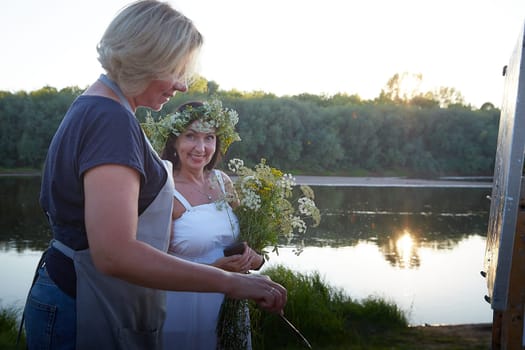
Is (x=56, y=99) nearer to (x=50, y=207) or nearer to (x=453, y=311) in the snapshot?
(x=453, y=311)

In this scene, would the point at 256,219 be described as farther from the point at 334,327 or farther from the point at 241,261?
the point at 334,327

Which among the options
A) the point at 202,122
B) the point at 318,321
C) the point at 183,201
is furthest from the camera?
the point at 318,321

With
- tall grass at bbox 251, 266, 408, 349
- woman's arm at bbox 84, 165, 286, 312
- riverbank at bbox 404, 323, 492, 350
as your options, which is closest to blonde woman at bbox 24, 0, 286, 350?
woman's arm at bbox 84, 165, 286, 312

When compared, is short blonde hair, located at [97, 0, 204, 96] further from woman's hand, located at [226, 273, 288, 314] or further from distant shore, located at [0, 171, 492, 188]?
distant shore, located at [0, 171, 492, 188]

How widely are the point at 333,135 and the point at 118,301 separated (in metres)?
44.6

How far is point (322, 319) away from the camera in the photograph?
5754 millimetres

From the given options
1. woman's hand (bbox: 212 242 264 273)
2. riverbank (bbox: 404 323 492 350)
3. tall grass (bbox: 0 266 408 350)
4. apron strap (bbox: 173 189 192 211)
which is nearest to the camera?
woman's hand (bbox: 212 242 264 273)

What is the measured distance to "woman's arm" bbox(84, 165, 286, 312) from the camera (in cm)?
135

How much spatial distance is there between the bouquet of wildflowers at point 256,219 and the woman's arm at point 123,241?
1.86m

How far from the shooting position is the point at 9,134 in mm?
41594

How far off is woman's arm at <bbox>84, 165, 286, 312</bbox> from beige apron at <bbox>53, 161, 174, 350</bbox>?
0.20 meters

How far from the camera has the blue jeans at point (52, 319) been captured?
1626mm

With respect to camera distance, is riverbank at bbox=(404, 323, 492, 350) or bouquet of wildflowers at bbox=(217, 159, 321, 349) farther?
riverbank at bbox=(404, 323, 492, 350)

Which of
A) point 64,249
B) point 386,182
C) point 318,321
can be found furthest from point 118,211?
point 386,182
